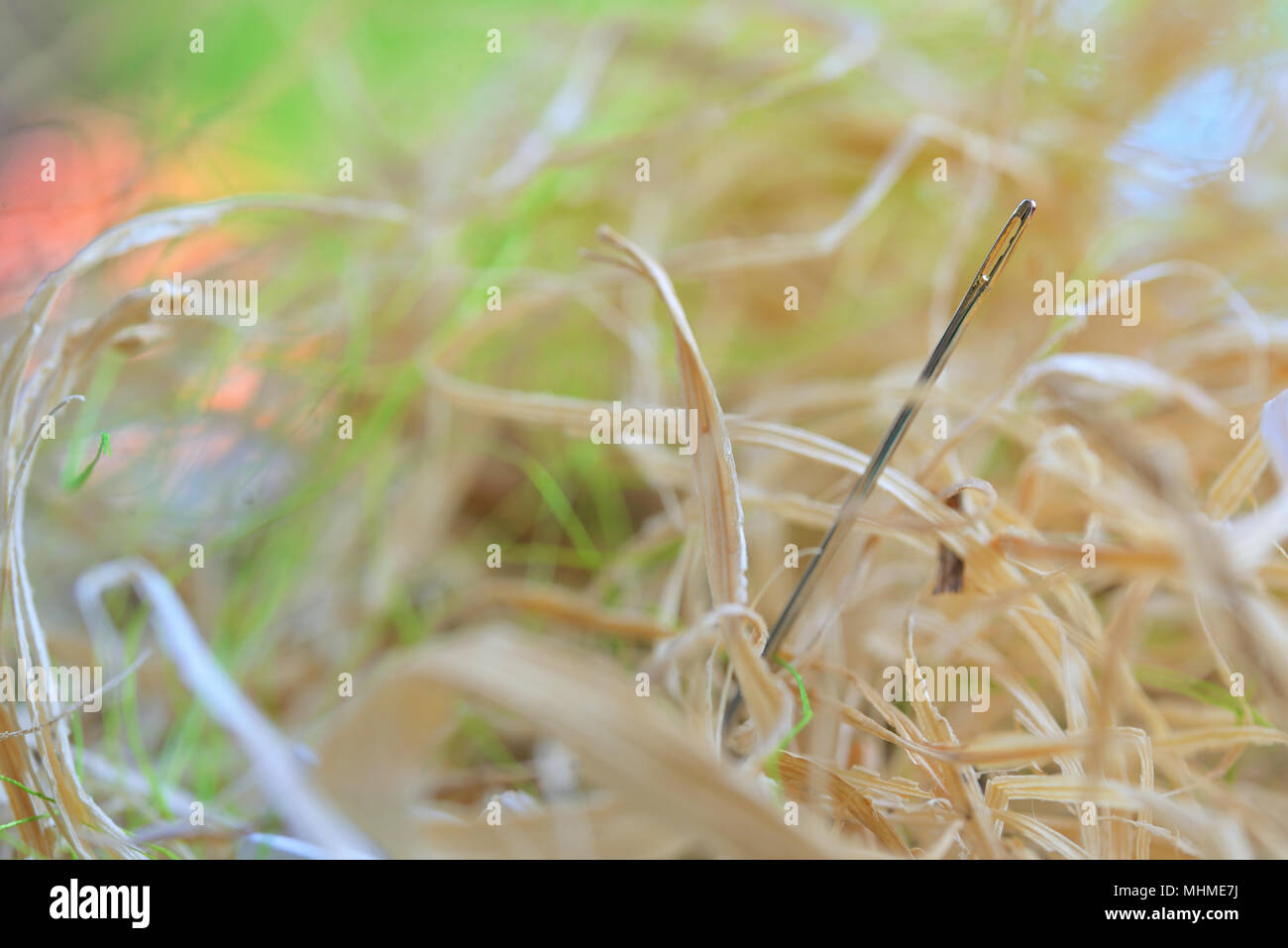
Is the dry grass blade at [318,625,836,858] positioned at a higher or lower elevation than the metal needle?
lower

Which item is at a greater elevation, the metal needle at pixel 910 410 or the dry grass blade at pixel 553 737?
the metal needle at pixel 910 410

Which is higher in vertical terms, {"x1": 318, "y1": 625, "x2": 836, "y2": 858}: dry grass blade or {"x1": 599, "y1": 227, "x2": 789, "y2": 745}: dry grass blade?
{"x1": 599, "y1": 227, "x2": 789, "y2": 745}: dry grass blade

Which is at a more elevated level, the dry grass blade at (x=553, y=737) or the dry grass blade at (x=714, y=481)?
the dry grass blade at (x=714, y=481)

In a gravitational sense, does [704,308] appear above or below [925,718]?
above

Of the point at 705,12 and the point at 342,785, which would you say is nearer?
the point at 342,785
